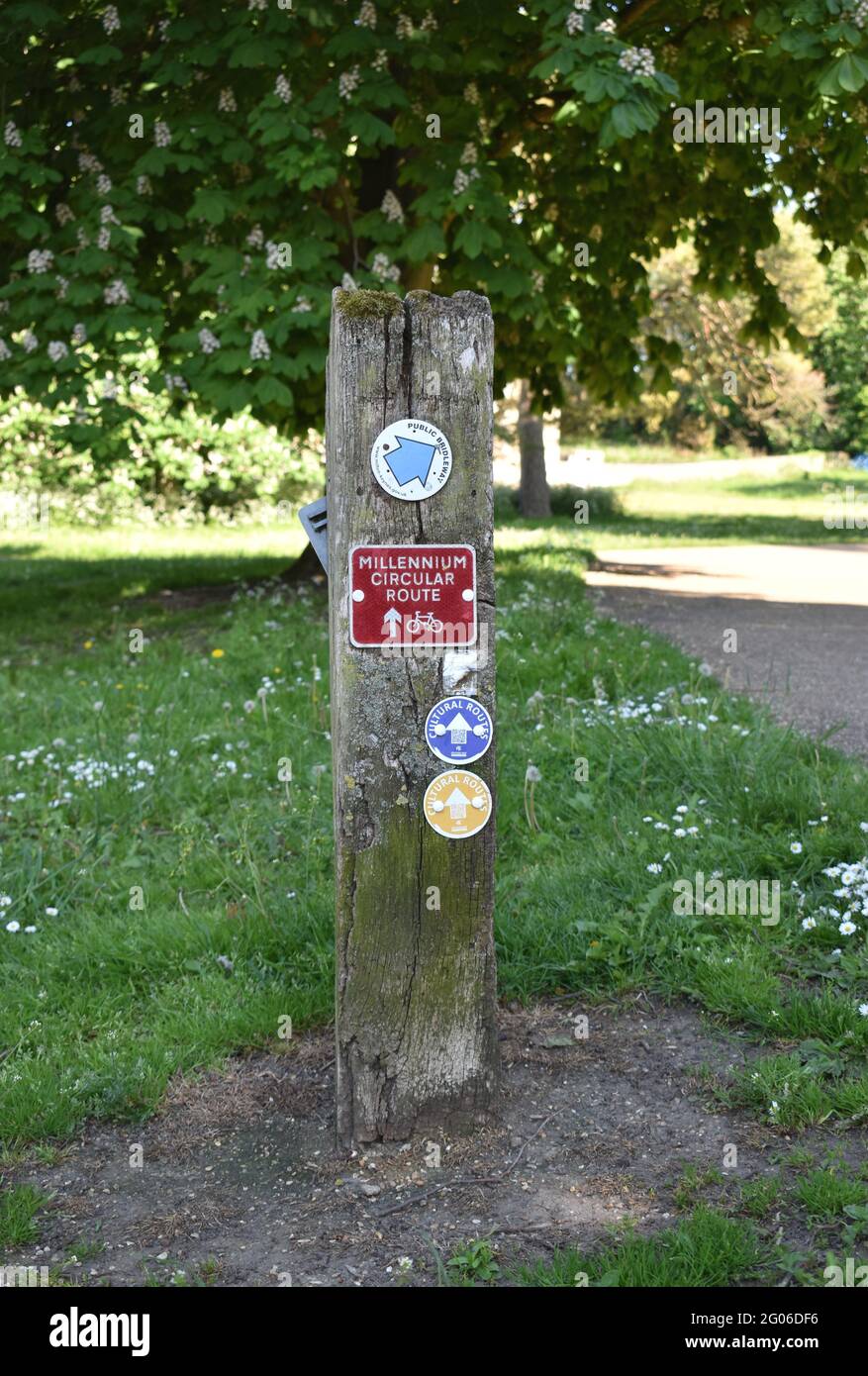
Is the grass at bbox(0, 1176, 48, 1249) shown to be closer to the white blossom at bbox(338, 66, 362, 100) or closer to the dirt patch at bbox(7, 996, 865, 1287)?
the dirt patch at bbox(7, 996, 865, 1287)

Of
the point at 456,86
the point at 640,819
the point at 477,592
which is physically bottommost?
the point at 640,819

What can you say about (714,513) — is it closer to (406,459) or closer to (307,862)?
(307,862)

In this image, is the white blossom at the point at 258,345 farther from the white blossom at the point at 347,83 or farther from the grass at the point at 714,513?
the grass at the point at 714,513

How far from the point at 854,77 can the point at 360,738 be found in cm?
515

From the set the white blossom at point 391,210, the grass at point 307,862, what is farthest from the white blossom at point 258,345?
the grass at point 307,862

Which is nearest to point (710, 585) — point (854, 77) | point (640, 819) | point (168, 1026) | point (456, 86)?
point (456, 86)

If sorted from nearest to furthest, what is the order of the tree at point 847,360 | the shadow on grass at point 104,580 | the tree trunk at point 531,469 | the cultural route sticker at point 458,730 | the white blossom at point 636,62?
the cultural route sticker at point 458,730, the white blossom at point 636,62, the shadow on grass at point 104,580, the tree trunk at point 531,469, the tree at point 847,360

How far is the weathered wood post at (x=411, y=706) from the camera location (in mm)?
3143

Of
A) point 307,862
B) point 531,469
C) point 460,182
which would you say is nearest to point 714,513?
point 531,469

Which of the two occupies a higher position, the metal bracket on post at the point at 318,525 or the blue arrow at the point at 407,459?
the blue arrow at the point at 407,459

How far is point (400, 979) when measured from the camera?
3.30 meters

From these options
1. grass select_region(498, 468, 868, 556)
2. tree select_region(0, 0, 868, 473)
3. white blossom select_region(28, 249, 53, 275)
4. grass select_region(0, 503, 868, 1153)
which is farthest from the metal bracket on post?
grass select_region(498, 468, 868, 556)

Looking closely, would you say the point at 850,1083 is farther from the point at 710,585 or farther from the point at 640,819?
the point at 710,585

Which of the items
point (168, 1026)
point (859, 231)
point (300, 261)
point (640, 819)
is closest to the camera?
point (168, 1026)
